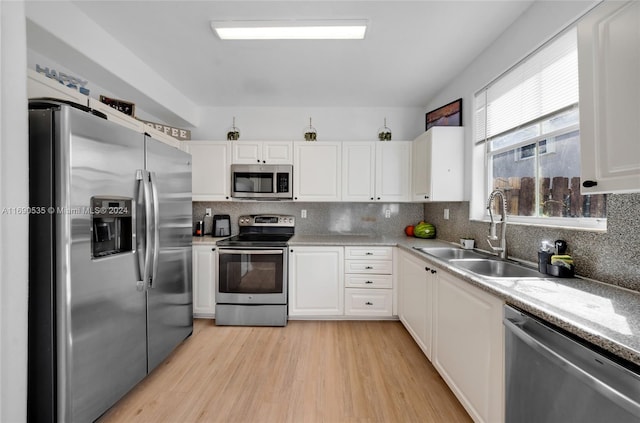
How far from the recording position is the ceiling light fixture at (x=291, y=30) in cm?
185

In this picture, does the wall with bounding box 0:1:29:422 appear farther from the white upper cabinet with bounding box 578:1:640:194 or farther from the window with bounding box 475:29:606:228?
the window with bounding box 475:29:606:228

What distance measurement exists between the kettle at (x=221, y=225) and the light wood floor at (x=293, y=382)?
1.16 meters

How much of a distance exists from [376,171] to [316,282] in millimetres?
1506

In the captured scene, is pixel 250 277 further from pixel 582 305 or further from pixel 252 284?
pixel 582 305

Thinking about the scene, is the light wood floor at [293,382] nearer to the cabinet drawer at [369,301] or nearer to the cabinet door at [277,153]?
the cabinet drawer at [369,301]

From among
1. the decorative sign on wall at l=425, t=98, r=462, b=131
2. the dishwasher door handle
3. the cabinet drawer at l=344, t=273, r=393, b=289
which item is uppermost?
the decorative sign on wall at l=425, t=98, r=462, b=131

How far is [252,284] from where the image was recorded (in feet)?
9.16

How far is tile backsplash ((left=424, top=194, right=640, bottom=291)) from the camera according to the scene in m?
1.18

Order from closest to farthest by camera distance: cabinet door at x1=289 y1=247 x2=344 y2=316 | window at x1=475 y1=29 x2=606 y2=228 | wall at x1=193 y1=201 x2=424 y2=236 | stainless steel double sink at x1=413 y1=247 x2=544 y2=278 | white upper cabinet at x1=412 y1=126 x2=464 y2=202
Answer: window at x1=475 y1=29 x2=606 y2=228, stainless steel double sink at x1=413 y1=247 x2=544 y2=278, white upper cabinet at x1=412 y1=126 x2=464 y2=202, cabinet door at x1=289 y1=247 x2=344 y2=316, wall at x1=193 y1=201 x2=424 y2=236

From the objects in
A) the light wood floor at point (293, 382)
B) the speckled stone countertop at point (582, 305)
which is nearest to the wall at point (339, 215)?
the light wood floor at point (293, 382)

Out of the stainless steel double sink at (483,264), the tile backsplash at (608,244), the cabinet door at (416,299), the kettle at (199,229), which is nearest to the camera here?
the tile backsplash at (608,244)

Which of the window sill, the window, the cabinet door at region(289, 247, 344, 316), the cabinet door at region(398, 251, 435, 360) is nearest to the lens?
the window sill

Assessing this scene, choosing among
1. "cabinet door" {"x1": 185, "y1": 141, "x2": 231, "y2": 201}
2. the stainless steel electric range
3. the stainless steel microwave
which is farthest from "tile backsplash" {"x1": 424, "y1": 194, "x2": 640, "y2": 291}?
"cabinet door" {"x1": 185, "y1": 141, "x2": 231, "y2": 201}

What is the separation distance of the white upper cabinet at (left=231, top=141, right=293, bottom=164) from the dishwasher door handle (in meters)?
2.64
